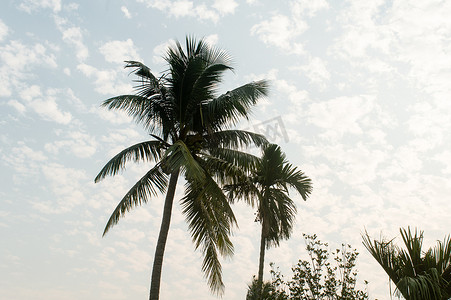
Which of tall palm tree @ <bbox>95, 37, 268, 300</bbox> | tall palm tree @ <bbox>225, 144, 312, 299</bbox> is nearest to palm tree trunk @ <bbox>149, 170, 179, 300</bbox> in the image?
tall palm tree @ <bbox>95, 37, 268, 300</bbox>

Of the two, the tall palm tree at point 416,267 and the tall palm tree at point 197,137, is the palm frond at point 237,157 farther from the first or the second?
the tall palm tree at point 416,267

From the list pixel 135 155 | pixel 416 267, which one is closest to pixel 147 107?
pixel 135 155

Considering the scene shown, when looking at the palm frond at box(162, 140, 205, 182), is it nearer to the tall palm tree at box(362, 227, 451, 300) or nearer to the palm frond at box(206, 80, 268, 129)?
the palm frond at box(206, 80, 268, 129)

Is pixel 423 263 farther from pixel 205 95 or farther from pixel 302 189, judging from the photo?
pixel 302 189

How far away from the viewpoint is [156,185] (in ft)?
41.9

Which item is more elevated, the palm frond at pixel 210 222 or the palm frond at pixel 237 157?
the palm frond at pixel 237 157

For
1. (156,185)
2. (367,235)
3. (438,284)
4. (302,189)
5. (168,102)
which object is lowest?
(438,284)

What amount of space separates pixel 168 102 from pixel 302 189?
6.20 meters

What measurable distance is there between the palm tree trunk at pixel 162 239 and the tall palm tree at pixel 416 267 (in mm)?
6432

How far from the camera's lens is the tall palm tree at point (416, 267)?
5.71 meters

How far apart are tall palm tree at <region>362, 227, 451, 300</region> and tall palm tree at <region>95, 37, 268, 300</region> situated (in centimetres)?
626

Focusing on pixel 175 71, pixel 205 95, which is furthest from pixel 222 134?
pixel 175 71

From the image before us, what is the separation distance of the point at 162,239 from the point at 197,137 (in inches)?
134

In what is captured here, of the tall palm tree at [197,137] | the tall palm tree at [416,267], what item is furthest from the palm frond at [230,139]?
the tall palm tree at [416,267]
